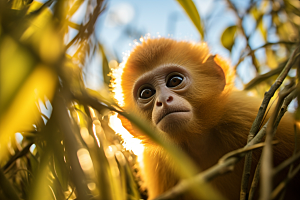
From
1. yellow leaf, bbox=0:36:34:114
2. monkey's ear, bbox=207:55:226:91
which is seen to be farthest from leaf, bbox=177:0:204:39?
yellow leaf, bbox=0:36:34:114

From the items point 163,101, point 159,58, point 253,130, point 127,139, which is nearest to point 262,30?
point 159,58

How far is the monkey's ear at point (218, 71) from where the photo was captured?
2701mm

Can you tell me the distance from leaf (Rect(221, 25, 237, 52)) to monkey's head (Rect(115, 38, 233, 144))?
1.64 feet

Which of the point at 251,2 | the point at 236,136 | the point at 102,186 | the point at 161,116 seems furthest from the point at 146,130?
the point at 251,2

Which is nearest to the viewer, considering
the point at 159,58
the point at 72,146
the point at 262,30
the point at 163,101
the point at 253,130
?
the point at 72,146

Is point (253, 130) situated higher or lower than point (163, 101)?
lower

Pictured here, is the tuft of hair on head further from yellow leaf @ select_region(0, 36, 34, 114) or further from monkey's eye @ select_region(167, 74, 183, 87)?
yellow leaf @ select_region(0, 36, 34, 114)

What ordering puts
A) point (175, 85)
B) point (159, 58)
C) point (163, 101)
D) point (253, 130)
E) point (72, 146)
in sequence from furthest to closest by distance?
point (159, 58)
point (175, 85)
point (163, 101)
point (253, 130)
point (72, 146)

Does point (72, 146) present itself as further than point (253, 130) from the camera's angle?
No

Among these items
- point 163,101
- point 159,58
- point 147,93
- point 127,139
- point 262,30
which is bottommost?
point 127,139

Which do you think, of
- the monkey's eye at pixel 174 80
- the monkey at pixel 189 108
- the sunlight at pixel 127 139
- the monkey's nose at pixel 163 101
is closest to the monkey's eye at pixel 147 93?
the monkey at pixel 189 108

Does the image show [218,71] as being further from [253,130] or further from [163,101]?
[253,130]

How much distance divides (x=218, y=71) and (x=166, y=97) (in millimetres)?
840

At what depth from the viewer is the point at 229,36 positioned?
337 cm
